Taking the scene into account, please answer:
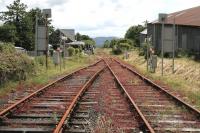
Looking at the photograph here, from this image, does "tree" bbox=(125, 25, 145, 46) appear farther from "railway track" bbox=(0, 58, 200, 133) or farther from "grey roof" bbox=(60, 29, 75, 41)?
"railway track" bbox=(0, 58, 200, 133)

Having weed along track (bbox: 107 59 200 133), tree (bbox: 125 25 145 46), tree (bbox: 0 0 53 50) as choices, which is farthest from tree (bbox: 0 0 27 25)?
weed along track (bbox: 107 59 200 133)

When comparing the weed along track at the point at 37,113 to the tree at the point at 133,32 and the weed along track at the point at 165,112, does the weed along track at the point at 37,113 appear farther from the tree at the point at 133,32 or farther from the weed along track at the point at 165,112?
the tree at the point at 133,32

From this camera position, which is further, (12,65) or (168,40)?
(168,40)

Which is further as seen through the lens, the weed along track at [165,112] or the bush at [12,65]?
the bush at [12,65]

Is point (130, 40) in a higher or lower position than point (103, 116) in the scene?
higher

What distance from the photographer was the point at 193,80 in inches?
947

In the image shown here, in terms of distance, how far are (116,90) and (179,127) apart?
8.19 m

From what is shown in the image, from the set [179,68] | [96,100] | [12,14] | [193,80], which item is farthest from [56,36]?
[96,100]

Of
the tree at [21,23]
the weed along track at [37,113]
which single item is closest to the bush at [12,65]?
the weed along track at [37,113]

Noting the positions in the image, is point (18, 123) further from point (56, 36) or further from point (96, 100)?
point (56, 36)

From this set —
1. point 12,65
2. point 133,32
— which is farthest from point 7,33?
point 133,32

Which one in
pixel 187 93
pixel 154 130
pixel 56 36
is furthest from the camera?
pixel 56 36

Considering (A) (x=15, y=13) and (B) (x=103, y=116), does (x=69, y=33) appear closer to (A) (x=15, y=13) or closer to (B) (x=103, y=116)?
(A) (x=15, y=13)

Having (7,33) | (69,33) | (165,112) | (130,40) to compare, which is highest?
(69,33)
